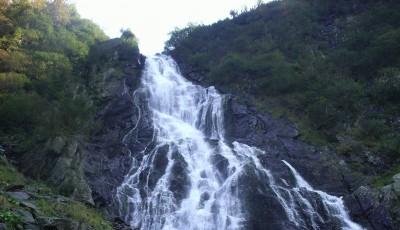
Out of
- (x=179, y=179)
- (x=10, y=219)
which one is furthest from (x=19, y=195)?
(x=179, y=179)

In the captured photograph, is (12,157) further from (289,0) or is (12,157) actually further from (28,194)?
(289,0)

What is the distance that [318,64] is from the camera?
43.1 m

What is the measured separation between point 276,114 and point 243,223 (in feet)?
51.6

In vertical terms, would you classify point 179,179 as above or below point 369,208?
above

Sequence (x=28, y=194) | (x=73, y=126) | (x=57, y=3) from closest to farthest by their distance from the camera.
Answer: (x=28, y=194)
(x=73, y=126)
(x=57, y=3)

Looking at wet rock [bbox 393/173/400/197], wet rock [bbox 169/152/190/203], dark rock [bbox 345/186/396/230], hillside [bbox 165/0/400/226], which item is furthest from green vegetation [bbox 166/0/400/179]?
wet rock [bbox 169/152/190/203]

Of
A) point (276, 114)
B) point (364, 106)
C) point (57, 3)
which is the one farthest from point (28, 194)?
point (57, 3)

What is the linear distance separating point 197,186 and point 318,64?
897 inches

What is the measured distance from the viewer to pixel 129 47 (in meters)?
45.7

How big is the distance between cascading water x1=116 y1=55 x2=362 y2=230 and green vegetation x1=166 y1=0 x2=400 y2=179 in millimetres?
6643

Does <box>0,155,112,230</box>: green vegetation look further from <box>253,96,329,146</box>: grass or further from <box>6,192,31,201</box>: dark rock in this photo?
<box>253,96,329,146</box>: grass

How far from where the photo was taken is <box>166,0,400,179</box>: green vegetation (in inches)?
1321

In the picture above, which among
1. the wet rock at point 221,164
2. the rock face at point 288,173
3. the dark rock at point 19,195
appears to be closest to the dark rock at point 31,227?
the dark rock at point 19,195

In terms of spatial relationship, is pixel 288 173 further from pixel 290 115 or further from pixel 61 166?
pixel 61 166
